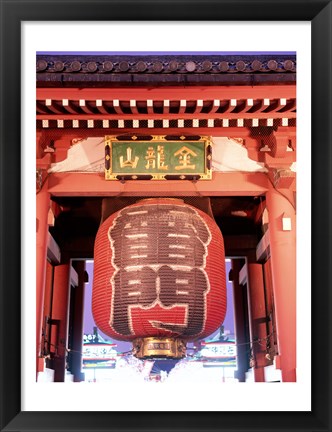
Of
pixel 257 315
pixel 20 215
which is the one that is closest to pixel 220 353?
pixel 257 315

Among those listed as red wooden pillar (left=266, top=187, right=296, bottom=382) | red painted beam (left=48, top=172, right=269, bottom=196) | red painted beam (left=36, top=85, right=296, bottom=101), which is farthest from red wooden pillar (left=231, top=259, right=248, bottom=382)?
red painted beam (left=36, top=85, right=296, bottom=101)

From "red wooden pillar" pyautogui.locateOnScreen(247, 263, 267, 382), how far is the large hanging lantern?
946mm

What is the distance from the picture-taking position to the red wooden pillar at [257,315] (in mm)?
4938

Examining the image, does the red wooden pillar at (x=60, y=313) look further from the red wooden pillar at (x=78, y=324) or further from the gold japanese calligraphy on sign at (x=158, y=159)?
the gold japanese calligraphy on sign at (x=158, y=159)

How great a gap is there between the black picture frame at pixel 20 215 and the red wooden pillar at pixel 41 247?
152cm

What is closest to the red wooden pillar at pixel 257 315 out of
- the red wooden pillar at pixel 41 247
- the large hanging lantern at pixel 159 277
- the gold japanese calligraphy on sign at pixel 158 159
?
the large hanging lantern at pixel 159 277

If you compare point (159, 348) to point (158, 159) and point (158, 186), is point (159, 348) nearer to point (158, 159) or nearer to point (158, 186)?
point (158, 186)

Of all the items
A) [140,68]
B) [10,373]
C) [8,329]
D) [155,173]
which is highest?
[140,68]

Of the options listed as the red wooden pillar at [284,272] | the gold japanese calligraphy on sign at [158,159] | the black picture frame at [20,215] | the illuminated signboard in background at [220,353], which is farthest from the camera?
the illuminated signboard in background at [220,353]

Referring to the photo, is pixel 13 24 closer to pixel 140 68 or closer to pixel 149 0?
pixel 149 0

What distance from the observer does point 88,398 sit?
2.38m

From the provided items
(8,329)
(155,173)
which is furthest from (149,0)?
(155,173)

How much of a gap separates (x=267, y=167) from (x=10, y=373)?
93.9 inches

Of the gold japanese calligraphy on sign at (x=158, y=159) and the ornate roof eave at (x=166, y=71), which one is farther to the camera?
the gold japanese calligraphy on sign at (x=158, y=159)
